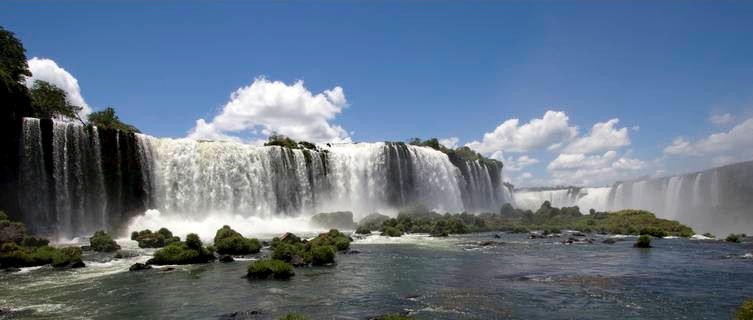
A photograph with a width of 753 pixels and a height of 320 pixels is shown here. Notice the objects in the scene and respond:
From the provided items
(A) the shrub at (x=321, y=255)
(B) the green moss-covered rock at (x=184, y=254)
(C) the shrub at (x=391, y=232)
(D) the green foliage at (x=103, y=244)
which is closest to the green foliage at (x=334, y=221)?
(C) the shrub at (x=391, y=232)

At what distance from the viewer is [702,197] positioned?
249 ft

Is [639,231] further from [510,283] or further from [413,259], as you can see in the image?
[510,283]

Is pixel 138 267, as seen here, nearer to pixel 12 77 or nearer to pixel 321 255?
pixel 321 255

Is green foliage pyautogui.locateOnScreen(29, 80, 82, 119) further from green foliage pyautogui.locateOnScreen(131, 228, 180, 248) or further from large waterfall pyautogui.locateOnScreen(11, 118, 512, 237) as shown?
green foliage pyautogui.locateOnScreen(131, 228, 180, 248)

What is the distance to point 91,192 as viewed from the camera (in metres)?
41.8

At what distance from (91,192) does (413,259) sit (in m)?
31.0

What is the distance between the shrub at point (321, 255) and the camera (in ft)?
80.2

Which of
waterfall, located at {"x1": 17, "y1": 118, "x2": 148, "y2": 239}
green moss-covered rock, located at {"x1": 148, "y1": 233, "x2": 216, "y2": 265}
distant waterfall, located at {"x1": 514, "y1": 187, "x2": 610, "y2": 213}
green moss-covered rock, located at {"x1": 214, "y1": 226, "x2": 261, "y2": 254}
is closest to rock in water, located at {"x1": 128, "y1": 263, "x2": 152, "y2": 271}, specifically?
green moss-covered rock, located at {"x1": 148, "y1": 233, "x2": 216, "y2": 265}

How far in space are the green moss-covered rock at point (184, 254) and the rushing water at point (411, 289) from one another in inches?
42.9

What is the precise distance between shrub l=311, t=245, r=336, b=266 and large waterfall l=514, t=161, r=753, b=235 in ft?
232

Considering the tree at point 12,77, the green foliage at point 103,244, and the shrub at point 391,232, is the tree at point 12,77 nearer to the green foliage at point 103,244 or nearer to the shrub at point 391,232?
the green foliage at point 103,244

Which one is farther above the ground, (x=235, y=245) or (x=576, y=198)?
(x=576, y=198)

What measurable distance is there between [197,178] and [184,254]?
2637cm

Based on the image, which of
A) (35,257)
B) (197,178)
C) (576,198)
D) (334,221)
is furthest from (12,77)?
(576,198)
